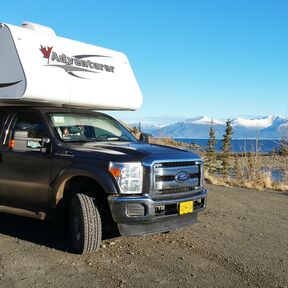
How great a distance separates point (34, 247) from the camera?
20.9 feet

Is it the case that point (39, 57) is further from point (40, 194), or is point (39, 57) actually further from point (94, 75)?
point (40, 194)

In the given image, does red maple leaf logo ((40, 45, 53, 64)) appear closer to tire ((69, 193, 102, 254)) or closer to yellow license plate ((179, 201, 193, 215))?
tire ((69, 193, 102, 254))

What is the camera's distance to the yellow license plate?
20.3 ft

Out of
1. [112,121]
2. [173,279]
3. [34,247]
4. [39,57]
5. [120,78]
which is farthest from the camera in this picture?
[120,78]

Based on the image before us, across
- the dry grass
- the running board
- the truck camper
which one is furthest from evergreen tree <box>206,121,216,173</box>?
the running board

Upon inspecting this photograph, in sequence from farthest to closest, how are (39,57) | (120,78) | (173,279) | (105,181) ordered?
(120,78) → (39,57) → (105,181) → (173,279)

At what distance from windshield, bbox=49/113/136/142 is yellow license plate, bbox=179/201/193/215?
170 centimetres

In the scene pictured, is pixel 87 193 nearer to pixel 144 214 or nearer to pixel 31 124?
pixel 144 214

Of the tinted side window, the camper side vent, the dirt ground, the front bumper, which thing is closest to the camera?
the dirt ground

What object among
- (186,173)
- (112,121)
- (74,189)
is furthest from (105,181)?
(112,121)

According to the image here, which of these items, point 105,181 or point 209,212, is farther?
point 209,212

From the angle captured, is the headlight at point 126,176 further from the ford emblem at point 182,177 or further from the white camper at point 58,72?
the white camper at point 58,72

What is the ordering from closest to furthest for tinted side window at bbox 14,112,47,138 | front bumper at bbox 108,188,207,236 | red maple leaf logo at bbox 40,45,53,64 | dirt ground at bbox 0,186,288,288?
dirt ground at bbox 0,186,288,288 → front bumper at bbox 108,188,207,236 → tinted side window at bbox 14,112,47,138 → red maple leaf logo at bbox 40,45,53,64

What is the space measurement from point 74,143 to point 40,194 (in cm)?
85
